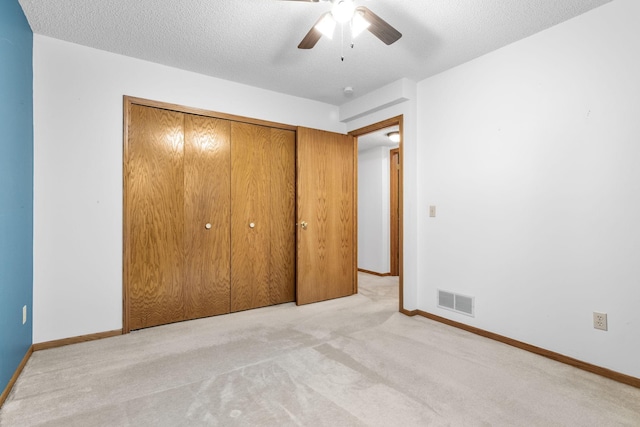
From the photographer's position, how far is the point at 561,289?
2.22m

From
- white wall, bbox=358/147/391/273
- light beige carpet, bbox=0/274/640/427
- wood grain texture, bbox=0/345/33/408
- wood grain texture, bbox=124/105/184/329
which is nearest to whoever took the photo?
light beige carpet, bbox=0/274/640/427

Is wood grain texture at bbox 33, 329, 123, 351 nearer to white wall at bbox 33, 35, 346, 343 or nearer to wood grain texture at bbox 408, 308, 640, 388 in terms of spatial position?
white wall at bbox 33, 35, 346, 343

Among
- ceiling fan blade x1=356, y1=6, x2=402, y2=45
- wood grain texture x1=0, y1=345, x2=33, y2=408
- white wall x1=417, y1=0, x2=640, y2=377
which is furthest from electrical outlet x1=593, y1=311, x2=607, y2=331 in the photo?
wood grain texture x1=0, y1=345, x2=33, y2=408

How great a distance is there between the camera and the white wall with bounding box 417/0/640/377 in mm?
1964

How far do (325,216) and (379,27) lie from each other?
2.28 metres

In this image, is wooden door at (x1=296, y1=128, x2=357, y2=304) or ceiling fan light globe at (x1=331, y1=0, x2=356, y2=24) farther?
wooden door at (x1=296, y1=128, x2=357, y2=304)

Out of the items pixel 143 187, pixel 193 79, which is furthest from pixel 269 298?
pixel 193 79

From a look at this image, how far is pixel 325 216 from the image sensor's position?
3.78 meters

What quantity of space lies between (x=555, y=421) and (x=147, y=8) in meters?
3.47

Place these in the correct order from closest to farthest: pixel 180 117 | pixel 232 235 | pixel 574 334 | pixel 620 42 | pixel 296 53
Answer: pixel 620 42 < pixel 574 334 < pixel 296 53 < pixel 180 117 < pixel 232 235

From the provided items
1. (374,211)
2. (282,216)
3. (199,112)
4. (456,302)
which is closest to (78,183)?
(199,112)

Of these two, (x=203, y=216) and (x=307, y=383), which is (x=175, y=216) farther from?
(x=307, y=383)

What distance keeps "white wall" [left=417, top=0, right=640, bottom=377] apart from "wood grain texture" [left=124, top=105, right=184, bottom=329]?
2575mm

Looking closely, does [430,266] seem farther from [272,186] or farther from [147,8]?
[147,8]
